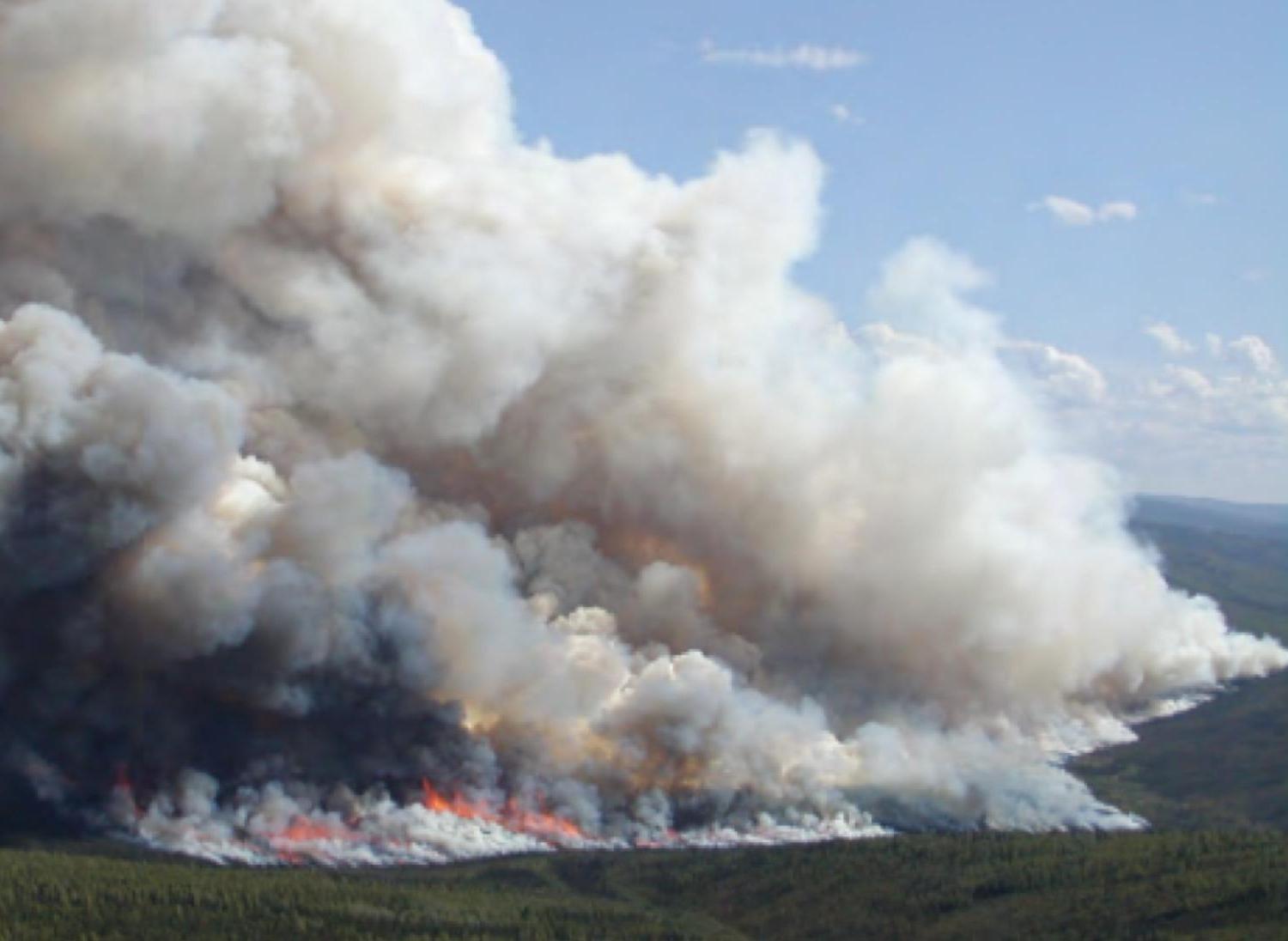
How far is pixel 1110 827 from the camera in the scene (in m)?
114

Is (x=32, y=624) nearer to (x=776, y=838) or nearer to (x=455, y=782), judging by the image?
(x=455, y=782)

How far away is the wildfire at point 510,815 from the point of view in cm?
10275

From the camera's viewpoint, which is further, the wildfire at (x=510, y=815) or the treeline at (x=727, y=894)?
the wildfire at (x=510, y=815)

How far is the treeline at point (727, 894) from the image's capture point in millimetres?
79438

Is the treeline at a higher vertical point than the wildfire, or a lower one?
lower

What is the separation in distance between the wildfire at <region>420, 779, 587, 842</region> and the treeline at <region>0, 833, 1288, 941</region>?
11.3ft

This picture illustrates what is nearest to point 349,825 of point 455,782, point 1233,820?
point 455,782

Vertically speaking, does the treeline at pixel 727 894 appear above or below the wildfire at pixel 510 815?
below

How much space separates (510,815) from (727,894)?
49.1ft

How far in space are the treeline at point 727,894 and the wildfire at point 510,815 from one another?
343cm

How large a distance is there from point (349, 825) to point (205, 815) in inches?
312

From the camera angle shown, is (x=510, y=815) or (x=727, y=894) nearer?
(x=727, y=894)

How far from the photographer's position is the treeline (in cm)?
7944

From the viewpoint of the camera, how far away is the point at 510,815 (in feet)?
344
